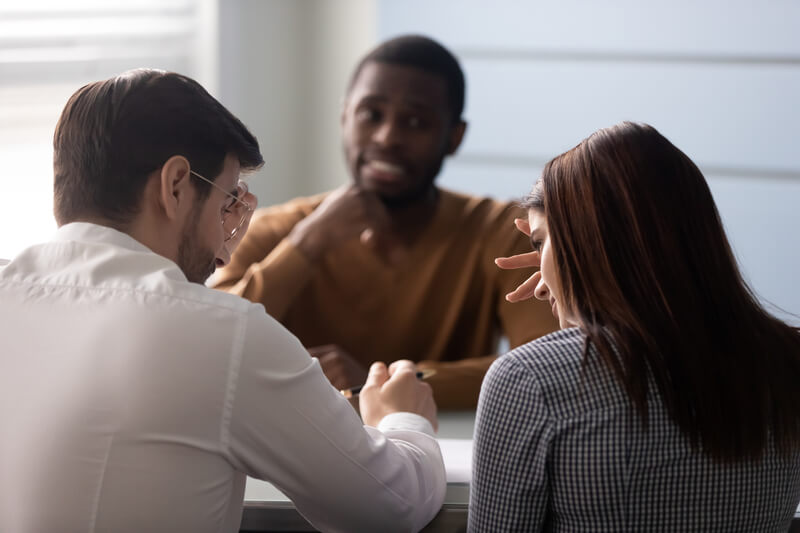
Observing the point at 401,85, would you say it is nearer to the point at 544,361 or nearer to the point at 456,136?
the point at 456,136

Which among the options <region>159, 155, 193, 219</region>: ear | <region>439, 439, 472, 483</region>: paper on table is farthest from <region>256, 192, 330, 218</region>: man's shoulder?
<region>159, 155, 193, 219</region>: ear

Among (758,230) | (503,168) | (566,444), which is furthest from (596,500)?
(503,168)

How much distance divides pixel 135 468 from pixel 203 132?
1.05 ft

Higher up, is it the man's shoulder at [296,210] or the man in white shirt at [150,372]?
the man in white shirt at [150,372]

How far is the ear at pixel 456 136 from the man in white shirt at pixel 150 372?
43.8 inches

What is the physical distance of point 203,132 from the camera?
0.83 metres

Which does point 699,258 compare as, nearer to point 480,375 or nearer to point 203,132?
point 203,132

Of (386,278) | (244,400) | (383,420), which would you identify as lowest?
(386,278)

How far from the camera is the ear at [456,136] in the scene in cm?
192

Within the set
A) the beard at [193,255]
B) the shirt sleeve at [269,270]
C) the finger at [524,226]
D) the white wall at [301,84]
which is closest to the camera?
the beard at [193,255]

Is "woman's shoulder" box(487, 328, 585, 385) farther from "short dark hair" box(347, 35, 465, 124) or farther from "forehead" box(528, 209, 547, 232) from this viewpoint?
"short dark hair" box(347, 35, 465, 124)

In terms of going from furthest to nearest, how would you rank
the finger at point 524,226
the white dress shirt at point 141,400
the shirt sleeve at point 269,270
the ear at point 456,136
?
the ear at point 456,136
the shirt sleeve at point 269,270
the finger at point 524,226
the white dress shirt at point 141,400

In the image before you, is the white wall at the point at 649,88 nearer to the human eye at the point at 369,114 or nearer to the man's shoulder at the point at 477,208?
the man's shoulder at the point at 477,208

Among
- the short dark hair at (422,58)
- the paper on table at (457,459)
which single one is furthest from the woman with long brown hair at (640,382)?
the short dark hair at (422,58)
